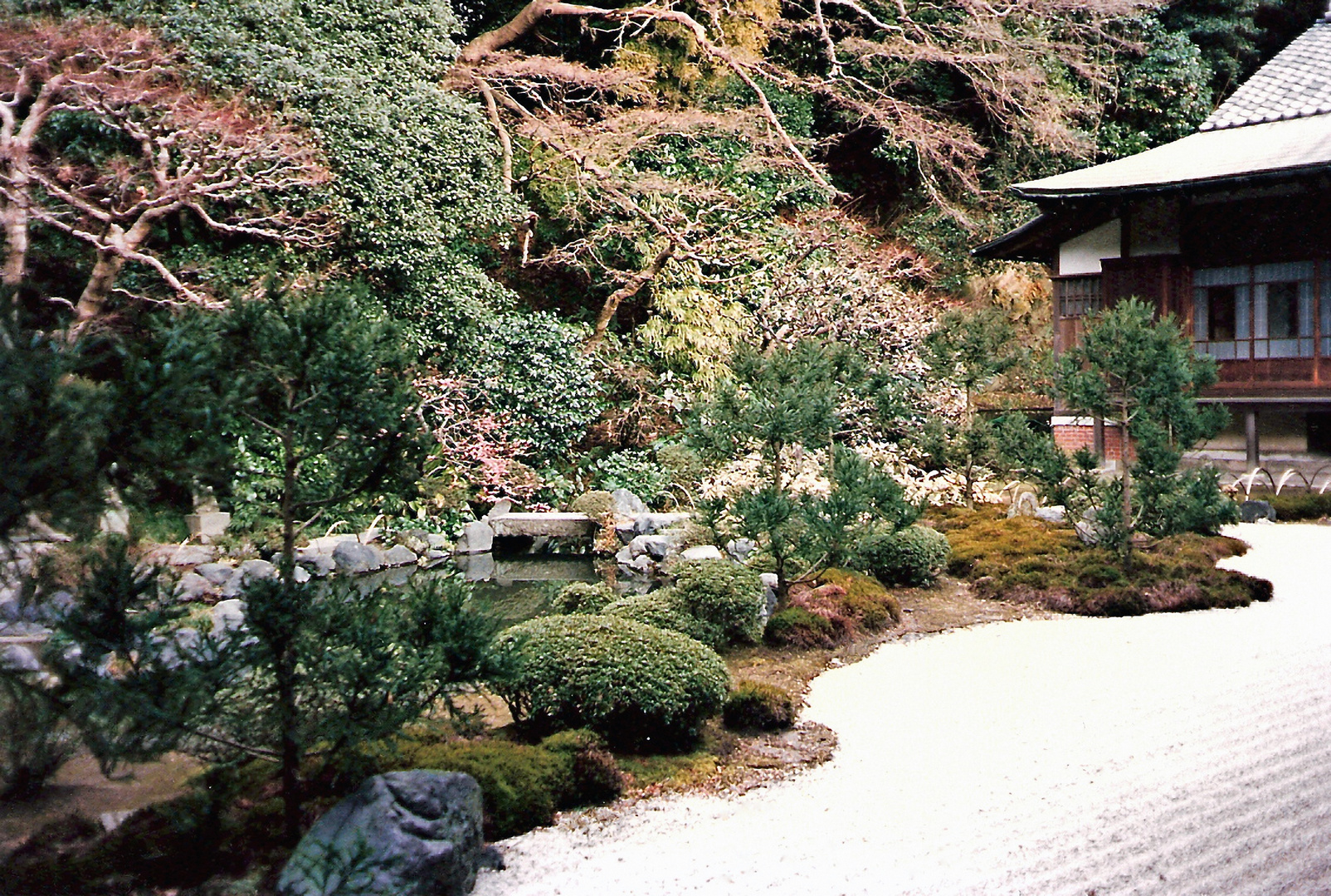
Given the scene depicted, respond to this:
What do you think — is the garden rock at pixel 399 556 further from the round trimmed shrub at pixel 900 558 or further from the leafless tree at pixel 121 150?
the round trimmed shrub at pixel 900 558

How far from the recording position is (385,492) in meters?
4.07

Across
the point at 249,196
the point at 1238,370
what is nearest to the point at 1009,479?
the point at 1238,370

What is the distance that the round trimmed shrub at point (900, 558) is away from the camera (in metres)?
8.70

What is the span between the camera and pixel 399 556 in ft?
36.4

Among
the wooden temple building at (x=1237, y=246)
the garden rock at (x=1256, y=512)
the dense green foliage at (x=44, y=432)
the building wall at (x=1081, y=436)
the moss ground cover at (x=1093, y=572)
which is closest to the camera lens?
the dense green foliage at (x=44, y=432)

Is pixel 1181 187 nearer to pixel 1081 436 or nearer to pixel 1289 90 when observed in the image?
pixel 1289 90

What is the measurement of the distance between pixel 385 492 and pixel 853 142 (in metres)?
16.1

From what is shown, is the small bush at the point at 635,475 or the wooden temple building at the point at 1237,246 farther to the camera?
the small bush at the point at 635,475

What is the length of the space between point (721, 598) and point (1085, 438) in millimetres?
9829

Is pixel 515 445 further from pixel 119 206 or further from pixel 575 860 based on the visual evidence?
pixel 575 860

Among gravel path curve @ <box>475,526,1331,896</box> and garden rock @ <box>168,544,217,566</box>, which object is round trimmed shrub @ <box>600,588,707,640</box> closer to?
gravel path curve @ <box>475,526,1331,896</box>

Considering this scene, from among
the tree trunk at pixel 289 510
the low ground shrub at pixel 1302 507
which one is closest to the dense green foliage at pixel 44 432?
the tree trunk at pixel 289 510

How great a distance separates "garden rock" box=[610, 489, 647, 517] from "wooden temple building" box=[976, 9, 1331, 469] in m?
5.99

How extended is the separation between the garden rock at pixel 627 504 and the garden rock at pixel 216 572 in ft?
14.6
